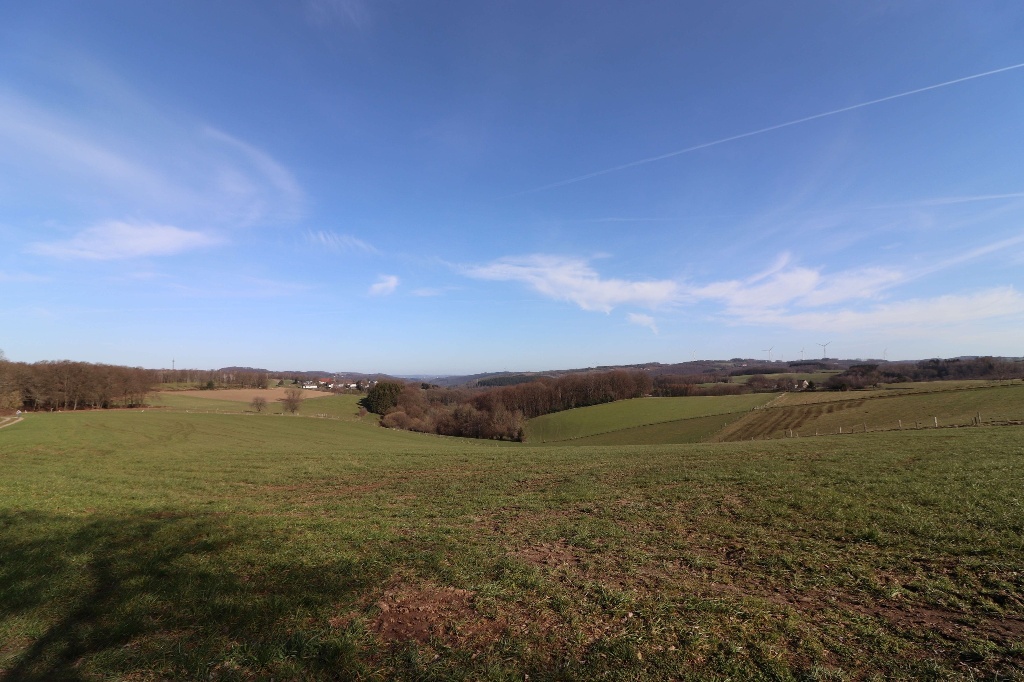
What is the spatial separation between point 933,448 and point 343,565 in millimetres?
21206

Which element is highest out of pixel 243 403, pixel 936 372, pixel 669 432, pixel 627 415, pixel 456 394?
pixel 936 372

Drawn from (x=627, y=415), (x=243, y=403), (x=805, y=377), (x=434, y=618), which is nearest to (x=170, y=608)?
(x=434, y=618)

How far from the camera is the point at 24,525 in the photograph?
9617 mm

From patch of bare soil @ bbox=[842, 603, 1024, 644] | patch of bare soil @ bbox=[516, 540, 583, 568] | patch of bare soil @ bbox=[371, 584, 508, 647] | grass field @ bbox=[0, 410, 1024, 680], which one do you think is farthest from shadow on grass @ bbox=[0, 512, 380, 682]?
patch of bare soil @ bbox=[842, 603, 1024, 644]

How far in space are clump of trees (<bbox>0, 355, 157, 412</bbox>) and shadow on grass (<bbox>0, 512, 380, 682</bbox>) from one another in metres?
73.4

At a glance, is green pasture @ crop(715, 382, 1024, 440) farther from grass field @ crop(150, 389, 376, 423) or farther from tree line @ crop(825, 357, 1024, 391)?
grass field @ crop(150, 389, 376, 423)

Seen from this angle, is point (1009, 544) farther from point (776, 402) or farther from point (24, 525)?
point (776, 402)

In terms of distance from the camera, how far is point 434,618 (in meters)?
5.38

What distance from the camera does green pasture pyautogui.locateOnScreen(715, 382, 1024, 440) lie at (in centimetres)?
3947

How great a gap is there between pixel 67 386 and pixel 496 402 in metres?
71.3

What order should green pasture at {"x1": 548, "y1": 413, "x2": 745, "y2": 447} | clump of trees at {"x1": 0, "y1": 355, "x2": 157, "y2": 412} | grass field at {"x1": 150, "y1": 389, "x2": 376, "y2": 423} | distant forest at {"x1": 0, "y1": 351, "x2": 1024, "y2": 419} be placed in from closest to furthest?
green pasture at {"x1": 548, "y1": 413, "x2": 745, "y2": 447}
clump of trees at {"x1": 0, "y1": 355, "x2": 157, "y2": 412}
distant forest at {"x1": 0, "y1": 351, "x2": 1024, "y2": 419}
grass field at {"x1": 150, "y1": 389, "x2": 376, "y2": 423}

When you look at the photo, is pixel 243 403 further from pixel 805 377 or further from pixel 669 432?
pixel 805 377

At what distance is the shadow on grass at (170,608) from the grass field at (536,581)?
0.03 m

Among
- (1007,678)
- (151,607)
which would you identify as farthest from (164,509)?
(1007,678)
